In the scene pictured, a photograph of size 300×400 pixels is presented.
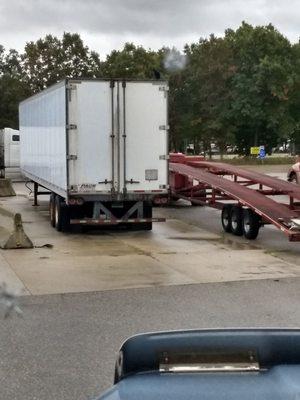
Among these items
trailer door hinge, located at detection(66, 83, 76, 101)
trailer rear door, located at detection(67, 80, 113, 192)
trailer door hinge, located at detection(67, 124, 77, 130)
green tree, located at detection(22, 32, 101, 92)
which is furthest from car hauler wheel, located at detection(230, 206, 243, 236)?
green tree, located at detection(22, 32, 101, 92)

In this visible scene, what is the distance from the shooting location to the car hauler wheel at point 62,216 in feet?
48.8

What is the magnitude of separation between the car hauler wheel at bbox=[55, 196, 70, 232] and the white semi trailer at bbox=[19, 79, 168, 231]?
3cm

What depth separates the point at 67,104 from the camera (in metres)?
13.7

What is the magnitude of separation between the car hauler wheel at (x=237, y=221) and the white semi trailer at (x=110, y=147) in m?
1.71

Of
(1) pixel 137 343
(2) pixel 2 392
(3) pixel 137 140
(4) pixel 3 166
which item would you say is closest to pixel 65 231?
(3) pixel 137 140

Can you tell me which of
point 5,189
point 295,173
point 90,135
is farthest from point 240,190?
point 5,189

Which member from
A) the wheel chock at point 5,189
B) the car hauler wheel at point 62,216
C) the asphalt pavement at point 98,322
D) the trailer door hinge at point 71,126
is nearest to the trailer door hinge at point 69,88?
the trailer door hinge at point 71,126

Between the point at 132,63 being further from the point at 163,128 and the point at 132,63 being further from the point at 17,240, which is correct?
the point at 17,240

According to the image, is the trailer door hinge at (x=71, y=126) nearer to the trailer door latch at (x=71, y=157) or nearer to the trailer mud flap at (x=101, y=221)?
the trailer door latch at (x=71, y=157)

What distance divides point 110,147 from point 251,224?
351 cm

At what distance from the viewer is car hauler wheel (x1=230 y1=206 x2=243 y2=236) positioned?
14.4 metres

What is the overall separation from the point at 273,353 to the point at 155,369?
1.34 ft

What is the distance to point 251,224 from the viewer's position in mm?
13844

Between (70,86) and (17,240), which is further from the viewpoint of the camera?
(70,86)
